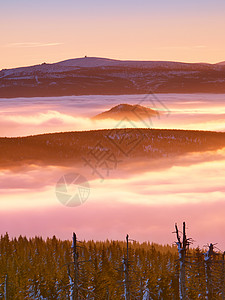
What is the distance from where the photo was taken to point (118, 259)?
6447 inches

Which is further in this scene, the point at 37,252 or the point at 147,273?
the point at 37,252

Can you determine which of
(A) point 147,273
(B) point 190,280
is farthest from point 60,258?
(B) point 190,280

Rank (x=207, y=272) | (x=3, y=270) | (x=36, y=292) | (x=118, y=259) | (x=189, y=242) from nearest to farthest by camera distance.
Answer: (x=189, y=242)
(x=207, y=272)
(x=36, y=292)
(x=3, y=270)
(x=118, y=259)

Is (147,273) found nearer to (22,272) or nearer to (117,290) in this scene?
(117,290)

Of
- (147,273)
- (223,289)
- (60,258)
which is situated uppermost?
(60,258)

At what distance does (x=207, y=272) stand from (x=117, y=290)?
50794 mm

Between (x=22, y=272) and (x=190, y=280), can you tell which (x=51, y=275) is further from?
(x=190, y=280)

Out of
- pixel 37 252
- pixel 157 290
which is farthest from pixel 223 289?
pixel 37 252

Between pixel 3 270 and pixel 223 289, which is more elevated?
pixel 3 270

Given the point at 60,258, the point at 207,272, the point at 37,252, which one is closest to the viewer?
the point at 207,272

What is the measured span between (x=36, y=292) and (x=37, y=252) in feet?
241

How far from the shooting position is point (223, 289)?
84.3 m

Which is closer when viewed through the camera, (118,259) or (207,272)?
(207,272)

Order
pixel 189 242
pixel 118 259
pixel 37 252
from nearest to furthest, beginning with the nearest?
pixel 189 242, pixel 118 259, pixel 37 252
